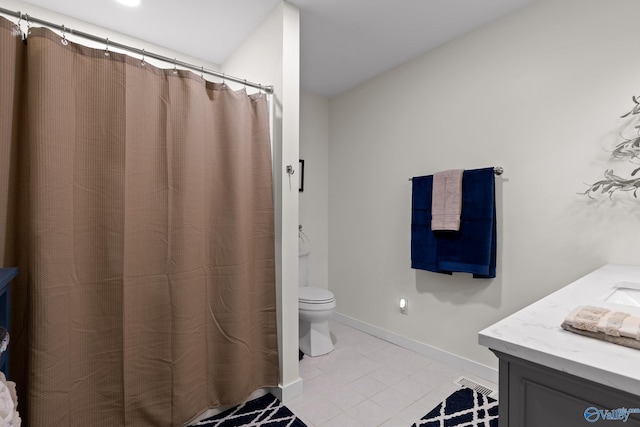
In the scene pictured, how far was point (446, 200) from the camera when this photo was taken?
7.14ft

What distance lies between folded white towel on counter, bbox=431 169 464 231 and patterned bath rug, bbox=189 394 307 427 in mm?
1511

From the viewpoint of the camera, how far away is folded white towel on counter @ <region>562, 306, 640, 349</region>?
27.6 inches

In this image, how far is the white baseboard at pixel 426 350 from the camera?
2.05 metres

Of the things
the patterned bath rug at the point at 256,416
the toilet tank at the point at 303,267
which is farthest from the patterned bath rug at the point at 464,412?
the toilet tank at the point at 303,267

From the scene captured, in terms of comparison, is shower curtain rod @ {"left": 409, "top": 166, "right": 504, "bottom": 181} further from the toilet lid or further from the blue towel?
the toilet lid

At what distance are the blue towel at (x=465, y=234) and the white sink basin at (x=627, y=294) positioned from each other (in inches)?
30.7

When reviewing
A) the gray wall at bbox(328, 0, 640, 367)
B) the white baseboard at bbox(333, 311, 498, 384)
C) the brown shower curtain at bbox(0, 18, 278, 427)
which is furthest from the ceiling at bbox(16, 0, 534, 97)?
the white baseboard at bbox(333, 311, 498, 384)

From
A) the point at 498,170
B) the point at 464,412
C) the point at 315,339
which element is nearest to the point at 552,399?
the point at 464,412

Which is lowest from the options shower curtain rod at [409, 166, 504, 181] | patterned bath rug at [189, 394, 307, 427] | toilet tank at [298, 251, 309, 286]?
patterned bath rug at [189, 394, 307, 427]

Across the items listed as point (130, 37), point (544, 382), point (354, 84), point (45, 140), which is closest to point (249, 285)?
point (45, 140)

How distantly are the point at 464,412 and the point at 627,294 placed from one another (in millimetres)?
1022

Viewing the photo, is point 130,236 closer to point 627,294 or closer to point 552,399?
point 552,399

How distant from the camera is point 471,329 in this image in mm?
2141

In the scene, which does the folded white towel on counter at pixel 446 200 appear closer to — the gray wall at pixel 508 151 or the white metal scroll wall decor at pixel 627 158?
the gray wall at pixel 508 151
